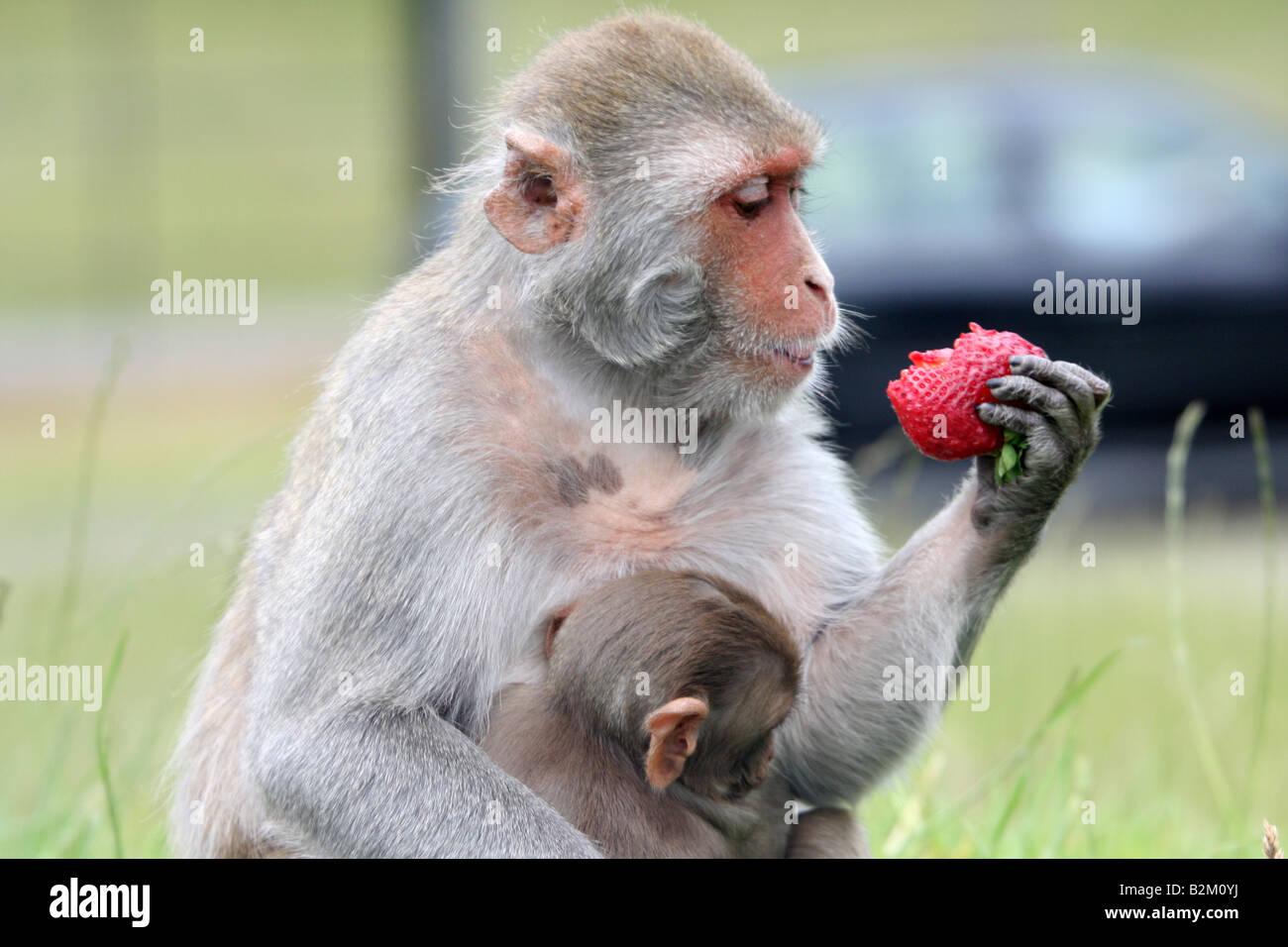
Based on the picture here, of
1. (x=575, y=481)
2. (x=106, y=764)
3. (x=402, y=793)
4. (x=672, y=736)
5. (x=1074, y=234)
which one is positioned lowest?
(x=106, y=764)

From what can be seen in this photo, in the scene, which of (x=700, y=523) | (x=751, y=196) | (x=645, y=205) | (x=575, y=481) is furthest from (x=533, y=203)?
(x=700, y=523)

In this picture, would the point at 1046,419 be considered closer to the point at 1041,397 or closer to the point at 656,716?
the point at 1041,397

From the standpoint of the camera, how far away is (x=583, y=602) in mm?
4059

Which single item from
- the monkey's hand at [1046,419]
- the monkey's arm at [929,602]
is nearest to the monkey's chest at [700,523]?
the monkey's arm at [929,602]

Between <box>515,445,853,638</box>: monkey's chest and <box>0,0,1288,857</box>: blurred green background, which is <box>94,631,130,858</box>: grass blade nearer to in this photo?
<box>0,0,1288,857</box>: blurred green background

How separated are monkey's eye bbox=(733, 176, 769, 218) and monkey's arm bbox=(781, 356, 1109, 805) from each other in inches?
29.5

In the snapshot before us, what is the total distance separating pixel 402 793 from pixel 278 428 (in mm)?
2015

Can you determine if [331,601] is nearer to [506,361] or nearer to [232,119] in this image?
[506,361]

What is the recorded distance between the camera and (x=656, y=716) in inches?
150

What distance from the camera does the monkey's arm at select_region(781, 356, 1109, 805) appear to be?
13.2ft

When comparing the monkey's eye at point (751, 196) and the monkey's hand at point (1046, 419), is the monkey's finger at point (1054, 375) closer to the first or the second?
the monkey's hand at point (1046, 419)

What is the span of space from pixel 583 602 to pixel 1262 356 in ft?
32.9

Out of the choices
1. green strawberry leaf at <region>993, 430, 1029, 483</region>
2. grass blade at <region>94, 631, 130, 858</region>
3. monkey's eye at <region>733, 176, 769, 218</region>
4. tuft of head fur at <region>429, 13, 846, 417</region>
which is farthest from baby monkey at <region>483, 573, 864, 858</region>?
grass blade at <region>94, 631, 130, 858</region>
